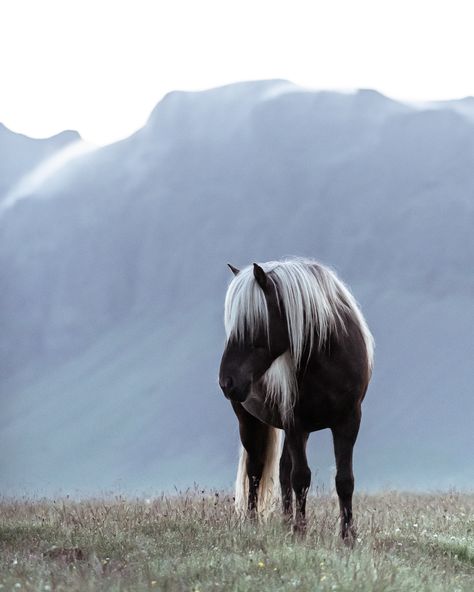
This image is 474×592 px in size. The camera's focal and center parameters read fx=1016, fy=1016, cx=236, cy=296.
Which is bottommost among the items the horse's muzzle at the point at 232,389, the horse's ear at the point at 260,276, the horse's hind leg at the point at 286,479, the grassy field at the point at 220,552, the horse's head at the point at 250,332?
the grassy field at the point at 220,552

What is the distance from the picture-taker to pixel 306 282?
8562 mm

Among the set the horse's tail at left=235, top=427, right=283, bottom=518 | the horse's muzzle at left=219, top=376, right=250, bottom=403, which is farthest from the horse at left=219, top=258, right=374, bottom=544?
the horse's tail at left=235, top=427, right=283, bottom=518

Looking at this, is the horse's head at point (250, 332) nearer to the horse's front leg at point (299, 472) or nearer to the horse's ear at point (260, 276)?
the horse's ear at point (260, 276)

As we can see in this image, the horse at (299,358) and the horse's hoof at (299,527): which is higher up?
the horse at (299,358)

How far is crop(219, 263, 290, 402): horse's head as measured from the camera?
7.98 metres

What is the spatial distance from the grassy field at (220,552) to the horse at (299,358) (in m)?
0.70

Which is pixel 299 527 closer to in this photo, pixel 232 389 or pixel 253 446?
pixel 253 446

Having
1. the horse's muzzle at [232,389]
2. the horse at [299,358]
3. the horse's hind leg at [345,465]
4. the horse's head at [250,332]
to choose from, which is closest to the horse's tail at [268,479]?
the horse at [299,358]

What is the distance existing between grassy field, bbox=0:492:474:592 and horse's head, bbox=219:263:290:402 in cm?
125

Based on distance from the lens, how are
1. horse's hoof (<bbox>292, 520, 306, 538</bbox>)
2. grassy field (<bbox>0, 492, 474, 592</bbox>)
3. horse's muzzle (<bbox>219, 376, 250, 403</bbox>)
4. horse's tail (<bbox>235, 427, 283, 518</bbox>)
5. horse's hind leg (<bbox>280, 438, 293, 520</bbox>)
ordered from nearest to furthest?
grassy field (<bbox>0, 492, 474, 592</bbox>) → horse's muzzle (<bbox>219, 376, 250, 403</bbox>) → horse's hoof (<bbox>292, 520, 306, 538</bbox>) → horse's hind leg (<bbox>280, 438, 293, 520</bbox>) → horse's tail (<bbox>235, 427, 283, 518</bbox>)

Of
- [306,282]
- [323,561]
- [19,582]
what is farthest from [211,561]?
[306,282]

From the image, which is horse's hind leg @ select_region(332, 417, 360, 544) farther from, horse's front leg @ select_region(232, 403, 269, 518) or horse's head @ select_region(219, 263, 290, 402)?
horse's front leg @ select_region(232, 403, 269, 518)

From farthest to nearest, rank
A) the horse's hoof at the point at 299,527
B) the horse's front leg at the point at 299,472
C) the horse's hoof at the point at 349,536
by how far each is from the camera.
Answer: the horse's front leg at the point at 299,472
the horse's hoof at the point at 299,527
the horse's hoof at the point at 349,536

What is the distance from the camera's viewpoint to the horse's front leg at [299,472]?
885cm
